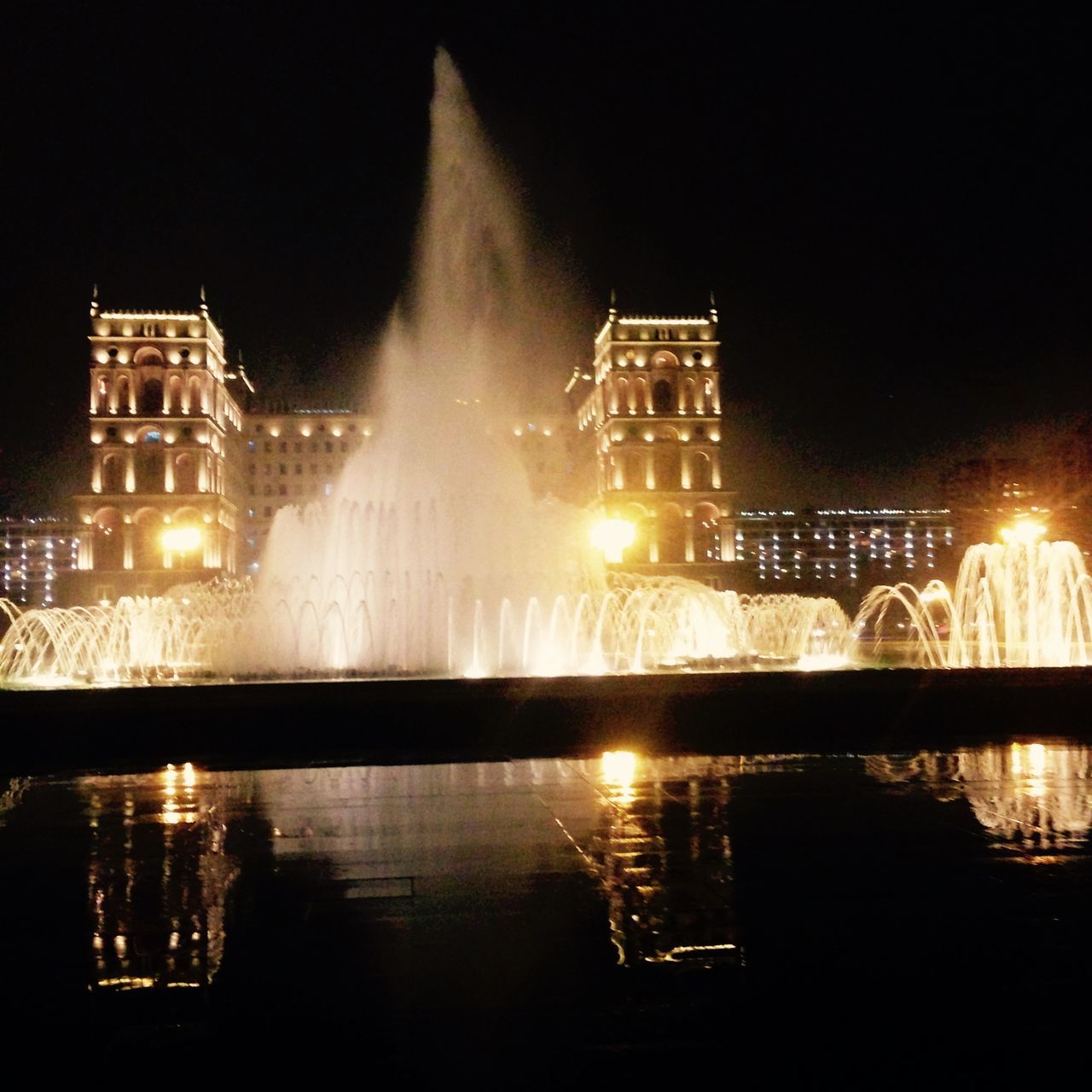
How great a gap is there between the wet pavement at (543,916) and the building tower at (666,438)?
63.7 meters

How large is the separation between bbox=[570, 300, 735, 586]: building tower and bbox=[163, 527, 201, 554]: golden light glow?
85.6 feet

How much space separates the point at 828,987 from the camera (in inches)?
157

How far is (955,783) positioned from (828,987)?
164 inches

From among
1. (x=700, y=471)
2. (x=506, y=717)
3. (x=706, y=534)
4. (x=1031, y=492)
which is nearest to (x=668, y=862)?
(x=506, y=717)

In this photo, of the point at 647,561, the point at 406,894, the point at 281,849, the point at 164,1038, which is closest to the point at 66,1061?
the point at 164,1038

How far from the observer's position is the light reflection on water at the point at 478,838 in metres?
4.63

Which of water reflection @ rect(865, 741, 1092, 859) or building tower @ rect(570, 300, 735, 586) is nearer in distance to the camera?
water reflection @ rect(865, 741, 1092, 859)

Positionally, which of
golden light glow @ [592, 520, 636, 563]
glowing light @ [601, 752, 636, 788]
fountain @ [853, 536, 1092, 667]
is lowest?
glowing light @ [601, 752, 636, 788]

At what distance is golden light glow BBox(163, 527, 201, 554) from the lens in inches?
2285

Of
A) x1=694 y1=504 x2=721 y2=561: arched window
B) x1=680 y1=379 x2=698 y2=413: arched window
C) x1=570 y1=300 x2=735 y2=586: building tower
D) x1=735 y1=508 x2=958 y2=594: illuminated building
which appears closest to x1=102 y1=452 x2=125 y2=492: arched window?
x1=570 y1=300 x2=735 y2=586: building tower

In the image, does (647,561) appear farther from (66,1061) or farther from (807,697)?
(66,1061)

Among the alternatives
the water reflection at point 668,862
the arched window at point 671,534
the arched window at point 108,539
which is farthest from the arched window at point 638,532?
the water reflection at point 668,862

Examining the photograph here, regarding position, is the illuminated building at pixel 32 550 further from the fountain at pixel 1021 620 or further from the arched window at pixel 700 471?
the fountain at pixel 1021 620

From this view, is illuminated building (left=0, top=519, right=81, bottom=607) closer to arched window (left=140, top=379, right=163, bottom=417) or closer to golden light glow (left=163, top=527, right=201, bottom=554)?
arched window (left=140, top=379, right=163, bottom=417)
